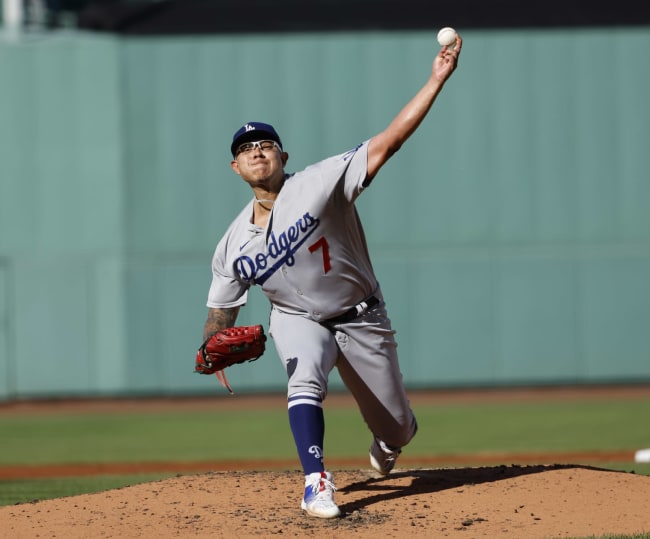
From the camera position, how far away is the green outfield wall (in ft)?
55.5

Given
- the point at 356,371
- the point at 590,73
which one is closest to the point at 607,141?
the point at 590,73

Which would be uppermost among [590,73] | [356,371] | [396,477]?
[590,73]

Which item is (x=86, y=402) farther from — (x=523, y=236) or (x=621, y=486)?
(x=621, y=486)

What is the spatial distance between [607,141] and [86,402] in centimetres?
849

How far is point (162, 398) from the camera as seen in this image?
→ 17125 mm

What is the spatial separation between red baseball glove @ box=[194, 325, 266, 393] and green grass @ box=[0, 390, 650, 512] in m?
2.41

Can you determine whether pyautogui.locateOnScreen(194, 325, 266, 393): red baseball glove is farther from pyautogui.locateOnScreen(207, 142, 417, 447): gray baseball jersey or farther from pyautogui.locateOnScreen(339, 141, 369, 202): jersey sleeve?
pyautogui.locateOnScreen(339, 141, 369, 202): jersey sleeve

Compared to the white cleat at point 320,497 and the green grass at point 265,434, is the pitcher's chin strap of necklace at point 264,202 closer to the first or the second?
the white cleat at point 320,497

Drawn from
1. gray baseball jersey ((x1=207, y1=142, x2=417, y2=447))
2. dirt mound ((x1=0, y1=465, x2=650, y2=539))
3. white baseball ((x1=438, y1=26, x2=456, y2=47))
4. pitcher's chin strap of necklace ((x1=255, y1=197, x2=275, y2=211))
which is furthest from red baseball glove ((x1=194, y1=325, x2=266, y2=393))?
white baseball ((x1=438, y1=26, x2=456, y2=47))

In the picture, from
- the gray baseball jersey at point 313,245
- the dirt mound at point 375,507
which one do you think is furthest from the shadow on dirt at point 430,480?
the gray baseball jersey at point 313,245

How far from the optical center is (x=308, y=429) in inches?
215

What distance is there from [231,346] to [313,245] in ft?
2.11

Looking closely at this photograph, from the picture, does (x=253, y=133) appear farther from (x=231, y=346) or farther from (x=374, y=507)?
(x=374, y=507)

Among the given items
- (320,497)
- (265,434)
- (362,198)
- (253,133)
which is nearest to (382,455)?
(320,497)
